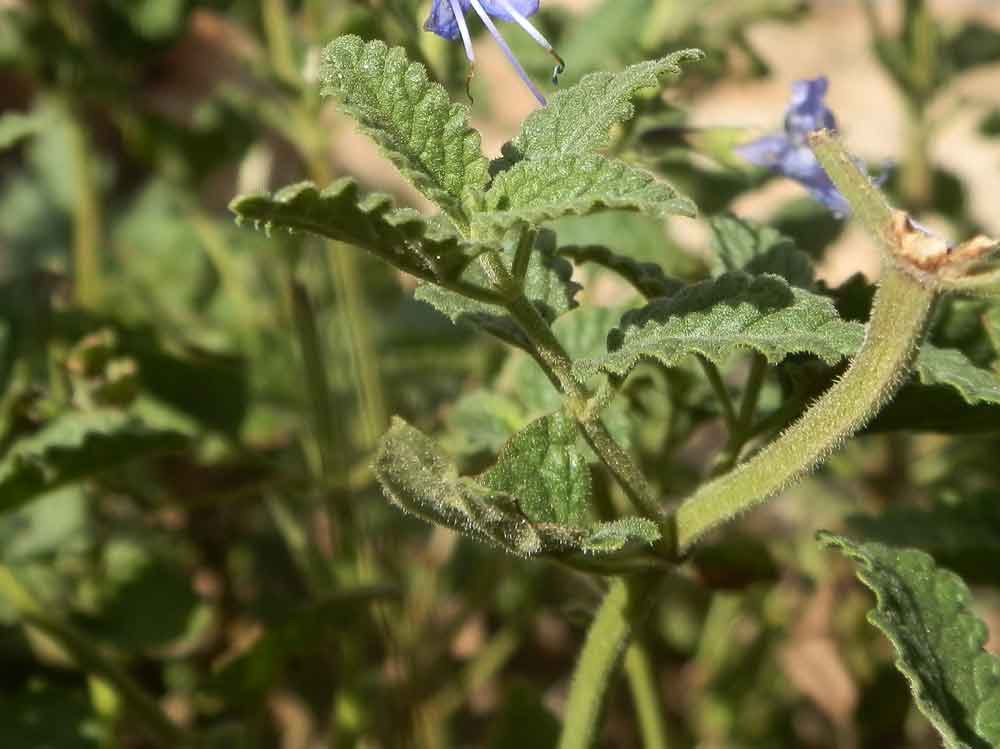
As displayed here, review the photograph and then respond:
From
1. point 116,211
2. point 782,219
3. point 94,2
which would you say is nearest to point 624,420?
point 782,219

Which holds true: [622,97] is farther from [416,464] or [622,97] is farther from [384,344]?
[384,344]

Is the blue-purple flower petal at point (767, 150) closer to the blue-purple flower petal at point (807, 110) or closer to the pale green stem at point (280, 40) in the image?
the blue-purple flower petal at point (807, 110)

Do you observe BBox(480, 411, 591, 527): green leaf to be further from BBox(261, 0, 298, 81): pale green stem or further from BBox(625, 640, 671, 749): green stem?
BBox(261, 0, 298, 81): pale green stem

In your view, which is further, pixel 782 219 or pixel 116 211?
pixel 116 211

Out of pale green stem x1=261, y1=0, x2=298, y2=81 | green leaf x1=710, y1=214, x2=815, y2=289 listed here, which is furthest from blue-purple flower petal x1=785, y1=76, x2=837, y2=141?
pale green stem x1=261, y1=0, x2=298, y2=81

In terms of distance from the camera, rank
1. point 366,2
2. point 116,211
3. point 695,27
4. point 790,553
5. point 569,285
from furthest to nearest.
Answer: point 116,211, point 790,553, point 695,27, point 366,2, point 569,285

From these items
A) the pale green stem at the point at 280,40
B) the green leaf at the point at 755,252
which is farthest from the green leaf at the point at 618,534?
the pale green stem at the point at 280,40

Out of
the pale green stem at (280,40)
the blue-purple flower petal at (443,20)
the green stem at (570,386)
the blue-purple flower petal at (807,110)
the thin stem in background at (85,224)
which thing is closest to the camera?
the green stem at (570,386)
